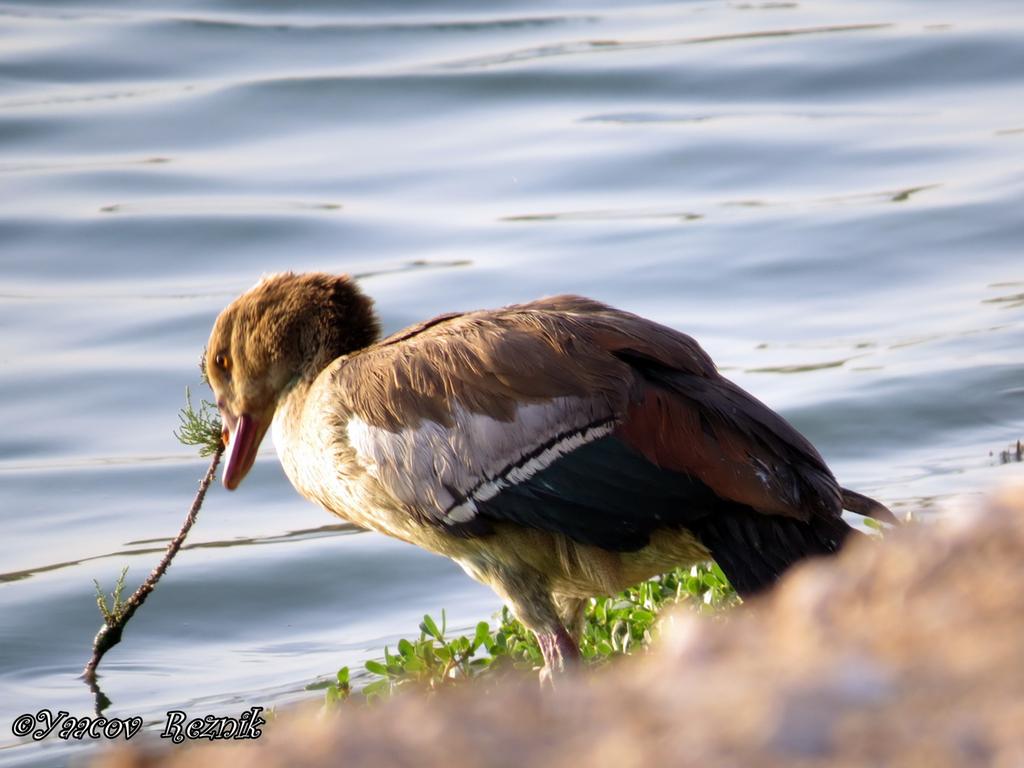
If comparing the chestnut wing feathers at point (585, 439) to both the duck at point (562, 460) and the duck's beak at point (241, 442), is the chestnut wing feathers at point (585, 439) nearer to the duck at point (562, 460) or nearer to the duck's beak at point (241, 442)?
the duck at point (562, 460)

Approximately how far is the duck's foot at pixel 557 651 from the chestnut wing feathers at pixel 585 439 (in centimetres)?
45

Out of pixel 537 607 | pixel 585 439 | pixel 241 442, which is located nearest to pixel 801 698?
pixel 585 439

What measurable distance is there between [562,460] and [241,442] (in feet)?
5.62

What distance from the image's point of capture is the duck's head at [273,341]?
6.24 metres

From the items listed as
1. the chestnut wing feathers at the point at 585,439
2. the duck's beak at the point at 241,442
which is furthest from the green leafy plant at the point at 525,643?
the duck's beak at the point at 241,442

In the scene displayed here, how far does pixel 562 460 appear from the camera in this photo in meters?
5.36

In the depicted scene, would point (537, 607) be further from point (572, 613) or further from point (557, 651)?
point (572, 613)

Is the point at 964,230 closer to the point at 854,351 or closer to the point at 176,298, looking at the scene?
the point at 854,351

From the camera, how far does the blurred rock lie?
205 centimetres

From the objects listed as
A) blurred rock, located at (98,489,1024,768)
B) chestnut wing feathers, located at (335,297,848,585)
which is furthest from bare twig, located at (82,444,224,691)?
blurred rock, located at (98,489,1024,768)

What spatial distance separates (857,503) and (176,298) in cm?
822

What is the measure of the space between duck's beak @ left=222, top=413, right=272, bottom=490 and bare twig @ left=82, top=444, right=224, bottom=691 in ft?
0.49

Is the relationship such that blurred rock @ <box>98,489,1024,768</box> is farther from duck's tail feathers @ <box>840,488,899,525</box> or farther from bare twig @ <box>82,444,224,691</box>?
bare twig @ <box>82,444,224,691</box>

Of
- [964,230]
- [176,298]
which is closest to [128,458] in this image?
[176,298]
